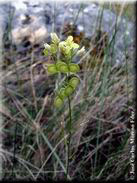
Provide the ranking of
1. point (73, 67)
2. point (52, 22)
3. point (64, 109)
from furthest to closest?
1. point (52, 22)
2. point (64, 109)
3. point (73, 67)

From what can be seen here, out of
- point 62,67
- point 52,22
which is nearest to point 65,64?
point 62,67

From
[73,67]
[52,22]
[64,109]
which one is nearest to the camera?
[73,67]

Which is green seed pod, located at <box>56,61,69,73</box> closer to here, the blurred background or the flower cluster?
the flower cluster

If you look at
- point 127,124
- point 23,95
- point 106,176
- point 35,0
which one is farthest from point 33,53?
point 106,176

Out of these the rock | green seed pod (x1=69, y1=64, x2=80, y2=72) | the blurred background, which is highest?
green seed pod (x1=69, y1=64, x2=80, y2=72)

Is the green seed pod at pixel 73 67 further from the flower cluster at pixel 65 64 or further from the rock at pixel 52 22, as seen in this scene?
the rock at pixel 52 22

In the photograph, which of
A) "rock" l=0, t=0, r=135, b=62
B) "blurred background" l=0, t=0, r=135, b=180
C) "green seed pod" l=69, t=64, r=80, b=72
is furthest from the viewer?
"rock" l=0, t=0, r=135, b=62

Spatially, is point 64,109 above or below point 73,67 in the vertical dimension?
below

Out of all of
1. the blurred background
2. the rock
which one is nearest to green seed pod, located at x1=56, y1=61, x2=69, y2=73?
the blurred background

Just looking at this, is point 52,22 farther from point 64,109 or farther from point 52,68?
point 52,68
